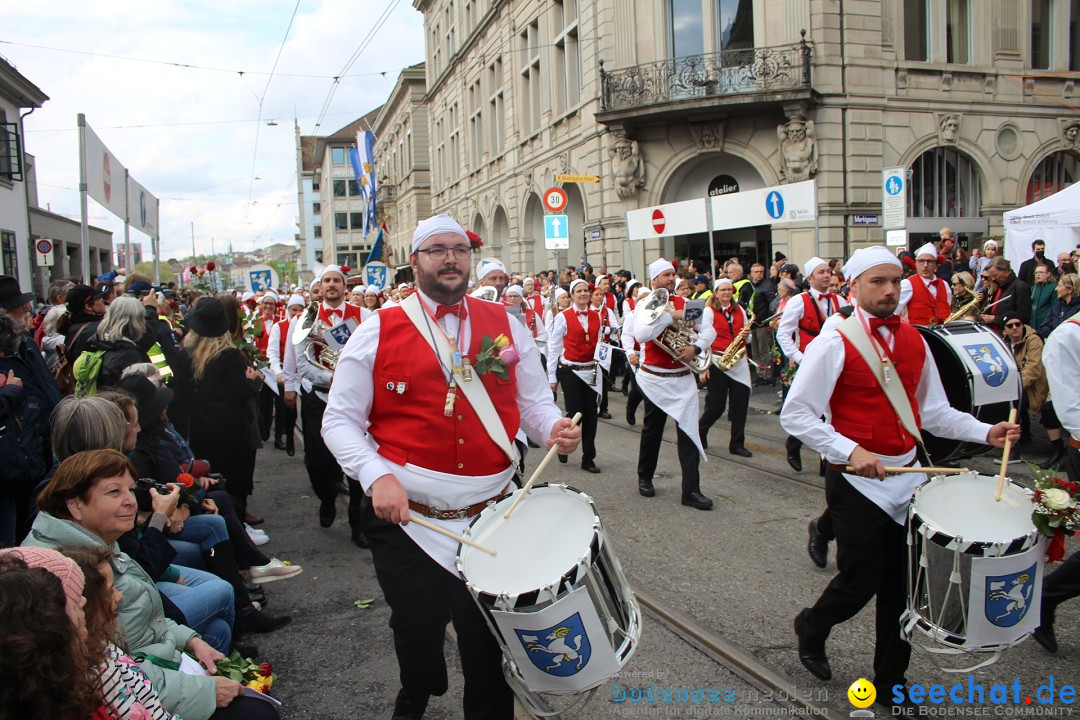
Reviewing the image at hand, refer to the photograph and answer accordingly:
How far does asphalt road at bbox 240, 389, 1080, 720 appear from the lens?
4.14m

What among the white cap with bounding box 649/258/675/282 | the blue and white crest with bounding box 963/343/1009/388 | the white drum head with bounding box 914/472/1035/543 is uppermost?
the white cap with bounding box 649/258/675/282

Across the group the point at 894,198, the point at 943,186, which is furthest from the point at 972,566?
the point at 943,186

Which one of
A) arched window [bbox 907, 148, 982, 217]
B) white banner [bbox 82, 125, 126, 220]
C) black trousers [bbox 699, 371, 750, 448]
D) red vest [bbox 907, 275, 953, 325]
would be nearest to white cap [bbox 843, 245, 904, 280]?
black trousers [bbox 699, 371, 750, 448]

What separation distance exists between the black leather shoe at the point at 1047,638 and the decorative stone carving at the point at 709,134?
770 inches

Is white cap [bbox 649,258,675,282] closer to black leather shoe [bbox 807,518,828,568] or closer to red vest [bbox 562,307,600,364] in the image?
red vest [bbox 562,307,600,364]

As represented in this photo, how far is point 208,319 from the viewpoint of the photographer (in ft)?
21.8

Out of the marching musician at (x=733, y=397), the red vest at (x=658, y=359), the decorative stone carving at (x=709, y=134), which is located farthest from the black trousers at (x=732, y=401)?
the decorative stone carving at (x=709, y=134)

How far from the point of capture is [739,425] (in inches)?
376

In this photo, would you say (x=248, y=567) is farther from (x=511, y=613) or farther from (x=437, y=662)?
(x=511, y=613)

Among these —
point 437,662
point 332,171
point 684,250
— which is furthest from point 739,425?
point 332,171

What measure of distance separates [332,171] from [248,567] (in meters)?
84.6

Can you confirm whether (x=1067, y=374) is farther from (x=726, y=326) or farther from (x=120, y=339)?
(x=120, y=339)

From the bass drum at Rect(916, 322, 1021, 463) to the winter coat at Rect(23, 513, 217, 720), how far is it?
395cm

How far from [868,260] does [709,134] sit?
763 inches
